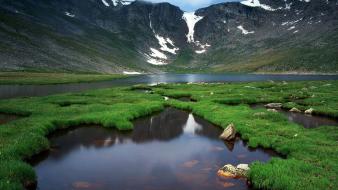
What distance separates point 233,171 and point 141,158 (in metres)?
8.67

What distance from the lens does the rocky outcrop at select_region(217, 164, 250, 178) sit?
22.8 meters

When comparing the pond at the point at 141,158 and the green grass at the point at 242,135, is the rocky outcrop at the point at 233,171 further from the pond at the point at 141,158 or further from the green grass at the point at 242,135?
the green grass at the point at 242,135

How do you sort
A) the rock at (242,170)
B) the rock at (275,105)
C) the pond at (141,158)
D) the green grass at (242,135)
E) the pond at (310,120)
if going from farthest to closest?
the rock at (275,105) < the pond at (310,120) < the rock at (242,170) < the pond at (141,158) < the green grass at (242,135)

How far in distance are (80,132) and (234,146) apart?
18322mm

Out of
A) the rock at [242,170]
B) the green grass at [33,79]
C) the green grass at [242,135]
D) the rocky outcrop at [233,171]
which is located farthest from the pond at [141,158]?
the green grass at [33,79]

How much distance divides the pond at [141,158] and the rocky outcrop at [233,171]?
64 centimetres

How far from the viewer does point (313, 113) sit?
50719 millimetres

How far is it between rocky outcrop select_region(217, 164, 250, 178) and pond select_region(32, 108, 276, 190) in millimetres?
643

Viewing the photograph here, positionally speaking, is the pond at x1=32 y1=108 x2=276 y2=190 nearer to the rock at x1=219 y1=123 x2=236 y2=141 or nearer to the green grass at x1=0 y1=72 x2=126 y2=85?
the rock at x1=219 y1=123 x2=236 y2=141

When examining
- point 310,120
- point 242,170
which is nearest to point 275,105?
point 310,120

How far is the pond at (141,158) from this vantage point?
72.2 feet

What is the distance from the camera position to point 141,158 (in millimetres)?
28031

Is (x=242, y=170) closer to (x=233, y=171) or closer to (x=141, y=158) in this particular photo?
(x=233, y=171)

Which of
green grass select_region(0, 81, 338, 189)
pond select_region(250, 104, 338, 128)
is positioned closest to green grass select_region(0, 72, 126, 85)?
green grass select_region(0, 81, 338, 189)
